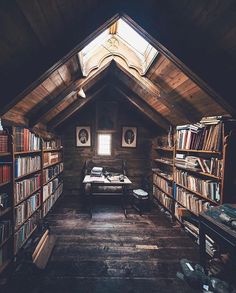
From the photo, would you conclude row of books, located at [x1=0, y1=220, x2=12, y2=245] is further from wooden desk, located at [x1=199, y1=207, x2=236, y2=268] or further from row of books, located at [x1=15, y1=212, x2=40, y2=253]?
wooden desk, located at [x1=199, y1=207, x2=236, y2=268]

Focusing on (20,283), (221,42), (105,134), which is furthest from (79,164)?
(221,42)

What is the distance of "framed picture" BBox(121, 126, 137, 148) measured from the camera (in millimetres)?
5543

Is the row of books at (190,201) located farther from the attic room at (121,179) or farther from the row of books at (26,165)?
the row of books at (26,165)

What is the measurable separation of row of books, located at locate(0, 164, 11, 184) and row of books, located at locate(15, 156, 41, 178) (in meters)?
0.17

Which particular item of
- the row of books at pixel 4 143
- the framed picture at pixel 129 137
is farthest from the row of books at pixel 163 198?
the row of books at pixel 4 143

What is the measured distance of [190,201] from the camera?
10.6 ft

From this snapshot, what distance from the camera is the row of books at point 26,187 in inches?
102

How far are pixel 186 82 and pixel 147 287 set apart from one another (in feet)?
8.90

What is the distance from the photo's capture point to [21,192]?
2705mm

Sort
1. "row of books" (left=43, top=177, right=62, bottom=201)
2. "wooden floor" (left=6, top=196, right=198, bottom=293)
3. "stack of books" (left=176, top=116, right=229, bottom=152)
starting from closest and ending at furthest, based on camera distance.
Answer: "wooden floor" (left=6, top=196, right=198, bottom=293) → "stack of books" (left=176, top=116, right=229, bottom=152) → "row of books" (left=43, top=177, right=62, bottom=201)

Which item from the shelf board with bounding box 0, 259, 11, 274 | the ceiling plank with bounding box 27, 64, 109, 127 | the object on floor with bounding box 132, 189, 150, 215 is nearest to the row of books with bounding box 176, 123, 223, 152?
the object on floor with bounding box 132, 189, 150, 215

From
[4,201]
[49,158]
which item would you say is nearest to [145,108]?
[49,158]

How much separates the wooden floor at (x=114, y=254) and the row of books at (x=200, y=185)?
0.95m

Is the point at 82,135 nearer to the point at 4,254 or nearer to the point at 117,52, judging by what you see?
the point at 117,52
